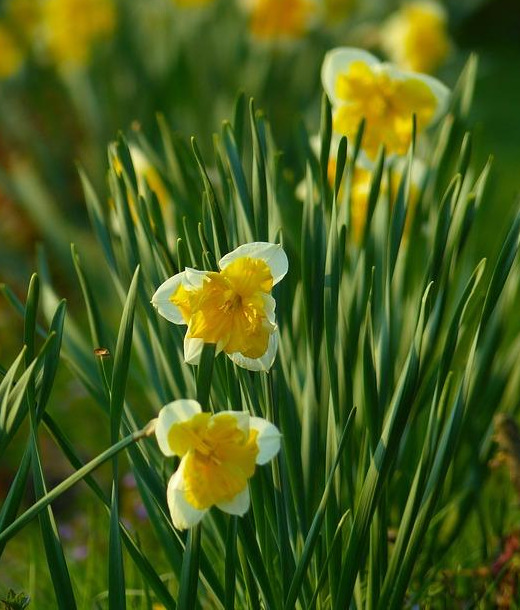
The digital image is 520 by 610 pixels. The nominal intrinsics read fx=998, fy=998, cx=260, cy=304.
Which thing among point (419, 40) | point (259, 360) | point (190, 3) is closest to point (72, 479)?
point (259, 360)

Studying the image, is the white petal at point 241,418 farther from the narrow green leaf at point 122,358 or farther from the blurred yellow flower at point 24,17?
the blurred yellow flower at point 24,17

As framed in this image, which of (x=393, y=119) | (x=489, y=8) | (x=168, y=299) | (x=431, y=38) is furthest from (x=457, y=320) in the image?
(x=489, y=8)

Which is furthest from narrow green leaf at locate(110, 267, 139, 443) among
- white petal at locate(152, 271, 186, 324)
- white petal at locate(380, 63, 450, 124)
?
white petal at locate(380, 63, 450, 124)

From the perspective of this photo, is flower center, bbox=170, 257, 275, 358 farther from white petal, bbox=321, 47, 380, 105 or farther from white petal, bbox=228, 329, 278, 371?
white petal, bbox=321, 47, 380, 105

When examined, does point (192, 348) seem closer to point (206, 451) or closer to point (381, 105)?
point (206, 451)

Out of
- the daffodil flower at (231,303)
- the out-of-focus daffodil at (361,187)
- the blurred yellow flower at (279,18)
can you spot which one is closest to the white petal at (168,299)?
the daffodil flower at (231,303)
